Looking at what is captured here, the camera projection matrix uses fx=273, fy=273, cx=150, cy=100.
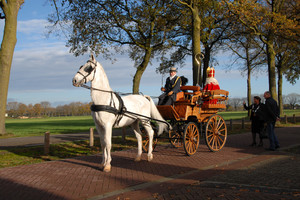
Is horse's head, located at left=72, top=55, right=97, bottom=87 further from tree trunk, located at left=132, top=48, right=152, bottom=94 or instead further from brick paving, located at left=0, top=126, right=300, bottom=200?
tree trunk, located at left=132, top=48, right=152, bottom=94

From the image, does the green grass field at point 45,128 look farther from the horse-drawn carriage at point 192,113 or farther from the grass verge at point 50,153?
the horse-drawn carriage at point 192,113

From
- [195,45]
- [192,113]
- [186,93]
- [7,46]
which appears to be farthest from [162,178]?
[7,46]

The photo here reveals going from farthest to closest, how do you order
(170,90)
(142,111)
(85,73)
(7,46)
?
(7,46), (170,90), (142,111), (85,73)

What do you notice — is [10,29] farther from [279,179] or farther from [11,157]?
[279,179]

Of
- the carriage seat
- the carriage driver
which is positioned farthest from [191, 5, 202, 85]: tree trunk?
the carriage driver

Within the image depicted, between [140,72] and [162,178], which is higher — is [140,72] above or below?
above

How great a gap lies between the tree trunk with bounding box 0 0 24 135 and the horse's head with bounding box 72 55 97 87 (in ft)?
28.4

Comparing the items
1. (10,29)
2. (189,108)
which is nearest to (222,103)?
(189,108)

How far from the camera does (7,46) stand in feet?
44.3

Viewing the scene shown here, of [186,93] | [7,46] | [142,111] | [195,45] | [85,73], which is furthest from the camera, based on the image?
[195,45]

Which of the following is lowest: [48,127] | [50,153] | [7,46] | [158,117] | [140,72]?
[48,127]

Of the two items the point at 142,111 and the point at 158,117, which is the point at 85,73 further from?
the point at 158,117

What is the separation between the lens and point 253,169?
7.12 meters

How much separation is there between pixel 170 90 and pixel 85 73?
3.28 metres
